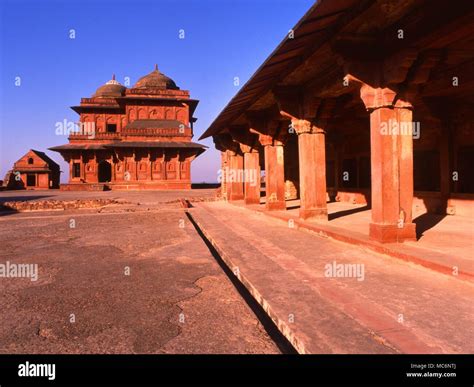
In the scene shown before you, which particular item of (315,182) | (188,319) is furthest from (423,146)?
(188,319)

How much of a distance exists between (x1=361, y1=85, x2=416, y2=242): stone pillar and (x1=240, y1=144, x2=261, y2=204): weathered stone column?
8.39 m

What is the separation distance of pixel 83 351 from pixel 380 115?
4.87 meters

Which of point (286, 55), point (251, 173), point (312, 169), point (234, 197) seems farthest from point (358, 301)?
point (234, 197)

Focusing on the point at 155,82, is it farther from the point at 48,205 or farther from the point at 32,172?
the point at 48,205

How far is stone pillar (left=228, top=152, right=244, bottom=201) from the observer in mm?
16016

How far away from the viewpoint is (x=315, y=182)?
781 centimetres

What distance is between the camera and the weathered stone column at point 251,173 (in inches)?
529

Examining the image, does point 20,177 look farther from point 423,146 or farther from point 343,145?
point 423,146

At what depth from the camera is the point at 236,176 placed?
16453 mm

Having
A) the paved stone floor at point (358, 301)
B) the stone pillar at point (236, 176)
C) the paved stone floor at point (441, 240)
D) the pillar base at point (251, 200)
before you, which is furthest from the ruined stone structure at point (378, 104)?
the stone pillar at point (236, 176)

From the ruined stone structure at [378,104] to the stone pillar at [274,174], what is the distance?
0.03m

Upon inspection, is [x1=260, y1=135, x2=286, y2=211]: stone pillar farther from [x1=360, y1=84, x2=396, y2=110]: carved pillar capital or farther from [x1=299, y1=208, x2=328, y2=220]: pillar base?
[x1=360, y1=84, x2=396, y2=110]: carved pillar capital

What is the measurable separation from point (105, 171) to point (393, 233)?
39839mm

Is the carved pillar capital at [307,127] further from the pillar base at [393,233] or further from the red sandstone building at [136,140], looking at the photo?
the red sandstone building at [136,140]
